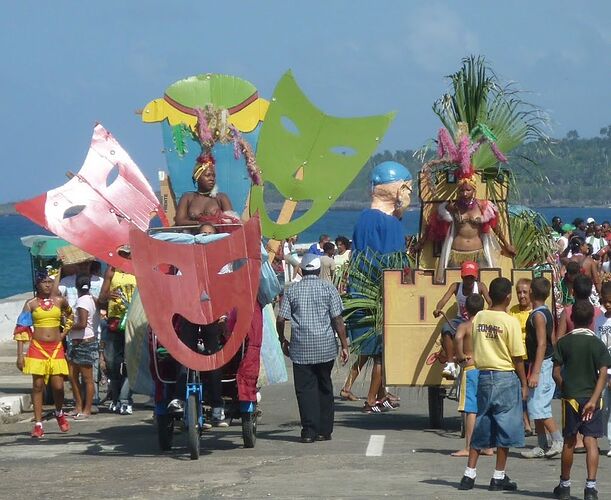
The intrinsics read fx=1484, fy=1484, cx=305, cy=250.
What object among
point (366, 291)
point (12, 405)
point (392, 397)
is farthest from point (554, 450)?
point (12, 405)

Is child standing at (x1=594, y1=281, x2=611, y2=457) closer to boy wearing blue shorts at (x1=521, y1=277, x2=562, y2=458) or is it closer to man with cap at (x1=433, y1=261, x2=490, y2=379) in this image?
boy wearing blue shorts at (x1=521, y1=277, x2=562, y2=458)

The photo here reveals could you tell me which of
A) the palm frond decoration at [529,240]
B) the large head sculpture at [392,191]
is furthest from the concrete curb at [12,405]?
the palm frond decoration at [529,240]

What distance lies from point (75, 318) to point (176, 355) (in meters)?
3.56

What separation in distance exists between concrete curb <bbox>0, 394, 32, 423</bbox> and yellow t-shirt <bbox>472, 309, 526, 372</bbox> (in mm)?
6295

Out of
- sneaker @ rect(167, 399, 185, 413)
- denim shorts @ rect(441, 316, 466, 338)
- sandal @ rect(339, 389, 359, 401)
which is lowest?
sandal @ rect(339, 389, 359, 401)

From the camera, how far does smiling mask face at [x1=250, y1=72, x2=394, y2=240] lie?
13.0 meters

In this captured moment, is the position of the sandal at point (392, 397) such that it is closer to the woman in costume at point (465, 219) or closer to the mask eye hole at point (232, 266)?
the woman in costume at point (465, 219)

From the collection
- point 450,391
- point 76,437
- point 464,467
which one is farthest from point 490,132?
point 76,437

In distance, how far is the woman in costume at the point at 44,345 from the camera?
44.4 ft

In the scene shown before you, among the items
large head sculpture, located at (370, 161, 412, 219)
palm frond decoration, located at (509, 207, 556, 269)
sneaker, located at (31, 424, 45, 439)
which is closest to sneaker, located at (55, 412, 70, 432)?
sneaker, located at (31, 424, 45, 439)

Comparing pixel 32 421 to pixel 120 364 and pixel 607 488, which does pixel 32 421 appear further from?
pixel 607 488

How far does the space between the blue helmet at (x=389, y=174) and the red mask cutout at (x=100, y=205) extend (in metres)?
Result: 3.20

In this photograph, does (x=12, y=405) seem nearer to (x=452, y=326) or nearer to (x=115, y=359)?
(x=115, y=359)

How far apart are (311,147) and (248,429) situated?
2632 mm
